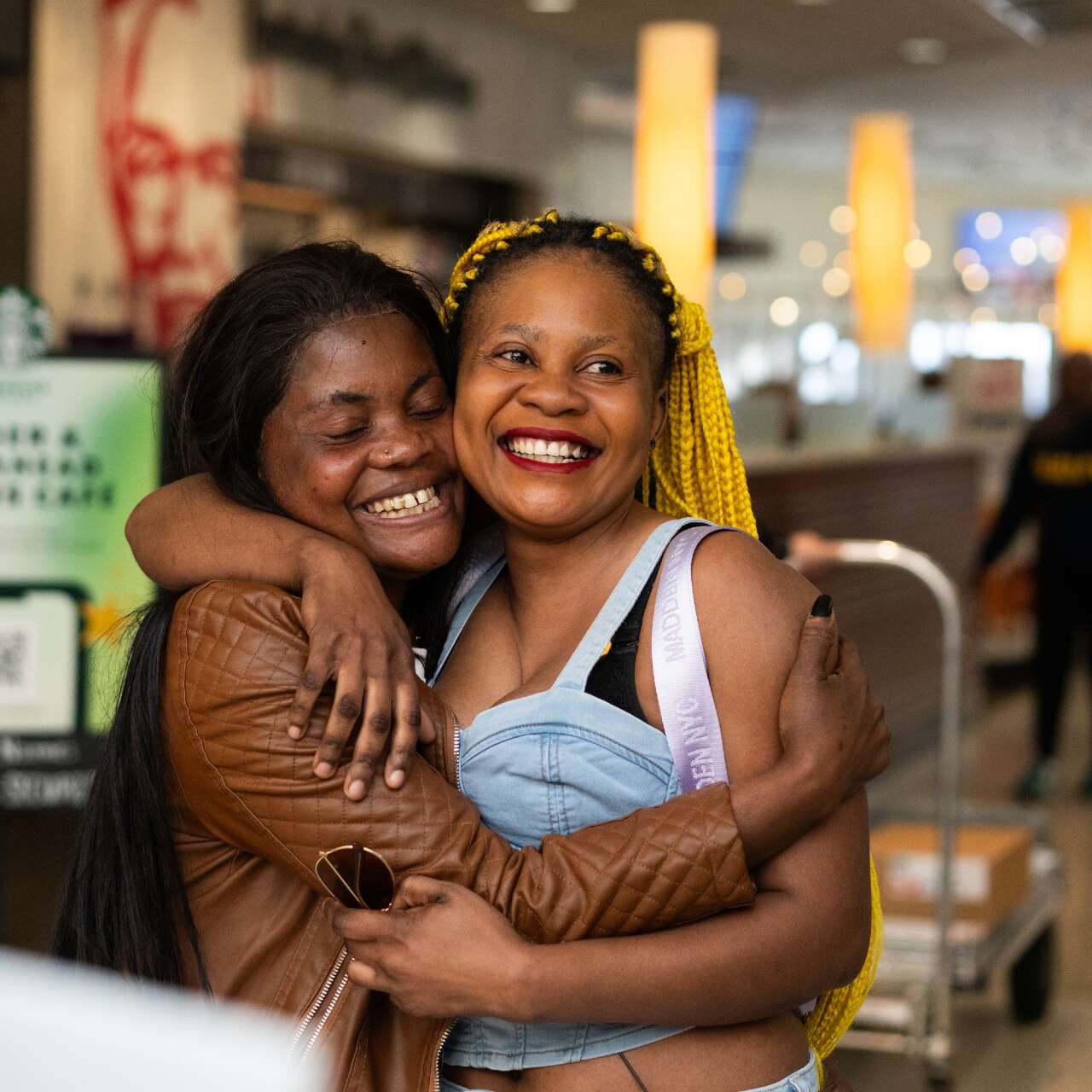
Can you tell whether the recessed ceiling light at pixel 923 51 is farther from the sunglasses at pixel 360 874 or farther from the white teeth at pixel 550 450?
the sunglasses at pixel 360 874

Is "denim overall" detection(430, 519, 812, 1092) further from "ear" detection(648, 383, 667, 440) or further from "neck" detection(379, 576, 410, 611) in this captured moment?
"neck" detection(379, 576, 410, 611)

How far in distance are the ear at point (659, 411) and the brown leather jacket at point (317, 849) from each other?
350 millimetres

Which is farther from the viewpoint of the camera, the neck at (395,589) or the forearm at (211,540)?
the neck at (395,589)

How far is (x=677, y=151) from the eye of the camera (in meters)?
7.52

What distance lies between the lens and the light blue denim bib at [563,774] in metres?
1.32

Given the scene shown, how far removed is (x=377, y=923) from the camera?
127 cm

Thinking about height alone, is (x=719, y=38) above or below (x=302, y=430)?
above

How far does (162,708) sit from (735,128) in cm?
1187

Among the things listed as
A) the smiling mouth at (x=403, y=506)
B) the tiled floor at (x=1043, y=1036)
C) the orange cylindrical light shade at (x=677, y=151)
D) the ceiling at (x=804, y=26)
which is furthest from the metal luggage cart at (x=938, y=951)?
the ceiling at (x=804, y=26)

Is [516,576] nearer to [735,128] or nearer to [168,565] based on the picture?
[168,565]

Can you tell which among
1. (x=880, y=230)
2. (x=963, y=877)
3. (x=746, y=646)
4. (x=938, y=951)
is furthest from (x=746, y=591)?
(x=880, y=230)

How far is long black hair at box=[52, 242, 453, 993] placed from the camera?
1406 mm

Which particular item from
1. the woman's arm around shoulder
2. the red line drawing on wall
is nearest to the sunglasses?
the woman's arm around shoulder

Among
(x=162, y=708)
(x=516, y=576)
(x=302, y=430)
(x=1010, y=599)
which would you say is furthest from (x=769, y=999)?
(x=1010, y=599)
